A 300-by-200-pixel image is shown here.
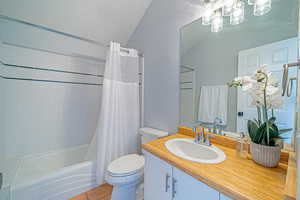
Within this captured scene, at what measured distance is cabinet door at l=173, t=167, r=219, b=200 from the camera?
590 millimetres

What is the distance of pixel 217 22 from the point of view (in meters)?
1.08

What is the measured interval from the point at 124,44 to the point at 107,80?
3.46 feet

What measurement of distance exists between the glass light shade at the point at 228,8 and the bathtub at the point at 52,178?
2.08m

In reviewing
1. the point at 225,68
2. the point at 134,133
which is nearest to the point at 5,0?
the point at 134,133

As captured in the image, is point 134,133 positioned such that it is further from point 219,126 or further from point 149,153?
point 219,126

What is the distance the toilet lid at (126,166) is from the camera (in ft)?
3.67

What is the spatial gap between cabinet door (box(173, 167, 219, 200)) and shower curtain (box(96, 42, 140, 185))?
3.33 feet

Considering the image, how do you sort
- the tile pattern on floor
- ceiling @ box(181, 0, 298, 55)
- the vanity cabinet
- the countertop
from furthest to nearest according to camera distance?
the tile pattern on floor
ceiling @ box(181, 0, 298, 55)
the vanity cabinet
the countertop

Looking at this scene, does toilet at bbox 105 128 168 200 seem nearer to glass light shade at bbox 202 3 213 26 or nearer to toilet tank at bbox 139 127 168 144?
toilet tank at bbox 139 127 168 144

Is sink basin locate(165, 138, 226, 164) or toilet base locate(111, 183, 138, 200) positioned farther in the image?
toilet base locate(111, 183, 138, 200)

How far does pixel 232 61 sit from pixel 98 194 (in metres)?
1.98

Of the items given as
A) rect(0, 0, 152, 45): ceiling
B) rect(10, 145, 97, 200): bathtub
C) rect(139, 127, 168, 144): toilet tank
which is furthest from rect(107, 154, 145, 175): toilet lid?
rect(0, 0, 152, 45): ceiling

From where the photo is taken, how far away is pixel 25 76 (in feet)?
5.03

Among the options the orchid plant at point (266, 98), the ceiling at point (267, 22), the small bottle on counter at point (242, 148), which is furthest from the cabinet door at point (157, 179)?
the ceiling at point (267, 22)
